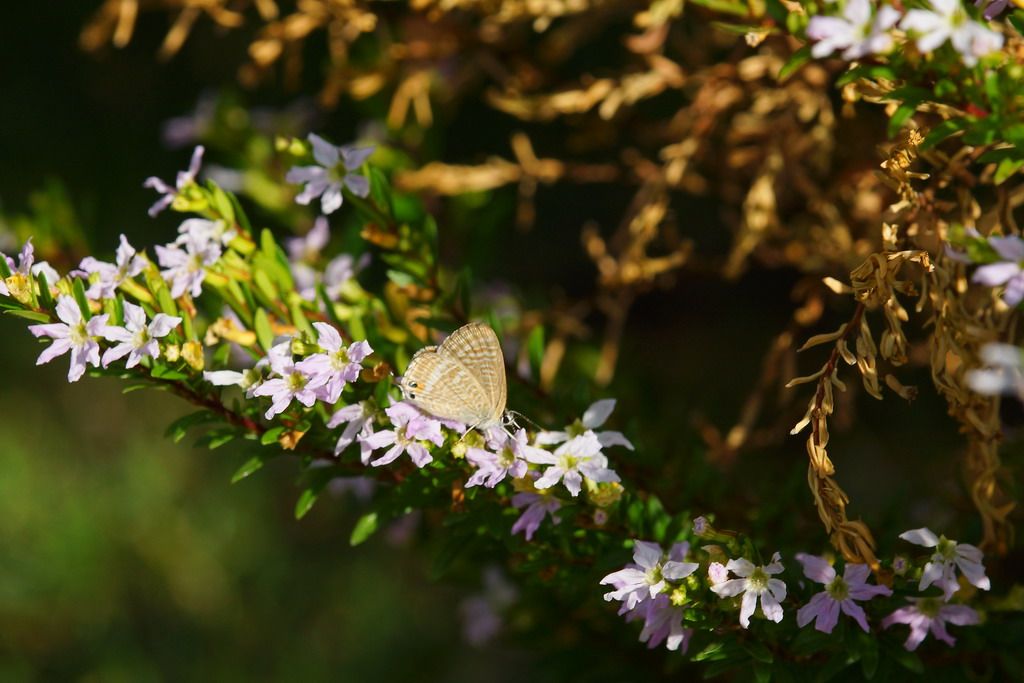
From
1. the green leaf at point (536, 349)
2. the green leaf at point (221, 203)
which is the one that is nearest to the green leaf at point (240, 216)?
the green leaf at point (221, 203)

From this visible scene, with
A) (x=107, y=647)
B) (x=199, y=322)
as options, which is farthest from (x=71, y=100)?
(x=199, y=322)

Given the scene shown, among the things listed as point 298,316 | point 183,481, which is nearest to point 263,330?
point 298,316

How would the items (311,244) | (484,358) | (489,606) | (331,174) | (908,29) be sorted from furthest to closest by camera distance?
(489,606) < (311,244) < (331,174) < (484,358) < (908,29)

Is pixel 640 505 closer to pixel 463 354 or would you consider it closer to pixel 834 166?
pixel 463 354

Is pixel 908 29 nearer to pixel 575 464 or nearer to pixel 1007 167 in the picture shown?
pixel 1007 167

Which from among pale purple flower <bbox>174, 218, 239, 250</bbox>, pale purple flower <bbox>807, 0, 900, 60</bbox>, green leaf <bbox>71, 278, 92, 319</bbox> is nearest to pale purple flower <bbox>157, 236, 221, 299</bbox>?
pale purple flower <bbox>174, 218, 239, 250</bbox>

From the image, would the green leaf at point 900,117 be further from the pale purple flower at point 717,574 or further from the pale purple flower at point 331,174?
the pale purple flower at point 331,174
